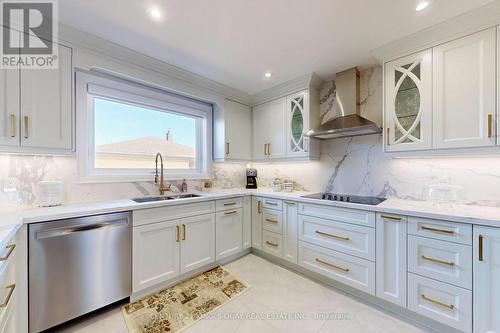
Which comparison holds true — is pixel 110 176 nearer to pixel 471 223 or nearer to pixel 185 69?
pixel 185 69

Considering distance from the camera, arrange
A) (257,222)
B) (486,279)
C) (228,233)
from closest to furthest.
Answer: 1. (486,279)
2. (228,233)
3. (257,222)

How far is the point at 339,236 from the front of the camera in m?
2.00

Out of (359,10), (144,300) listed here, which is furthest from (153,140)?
(359,10)

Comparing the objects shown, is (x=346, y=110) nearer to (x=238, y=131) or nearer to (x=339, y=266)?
(x=238, y=131)

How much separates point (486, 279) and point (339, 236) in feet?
3.16

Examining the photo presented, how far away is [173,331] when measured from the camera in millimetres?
1501

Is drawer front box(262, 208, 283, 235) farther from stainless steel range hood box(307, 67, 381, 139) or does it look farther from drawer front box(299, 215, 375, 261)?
stainless steel range hood box(307, 67, 381, 139)

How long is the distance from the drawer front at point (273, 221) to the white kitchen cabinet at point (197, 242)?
0.72 m

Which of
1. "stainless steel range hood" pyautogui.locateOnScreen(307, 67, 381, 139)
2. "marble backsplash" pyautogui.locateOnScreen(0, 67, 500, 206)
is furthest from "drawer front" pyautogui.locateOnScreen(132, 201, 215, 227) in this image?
"stainless steel range hood" pyautogui.locateOnScreen(307, 67, 381, 139)

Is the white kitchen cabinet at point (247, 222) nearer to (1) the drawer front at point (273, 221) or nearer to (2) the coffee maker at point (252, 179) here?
(1) the drawer front at point (273, 221)

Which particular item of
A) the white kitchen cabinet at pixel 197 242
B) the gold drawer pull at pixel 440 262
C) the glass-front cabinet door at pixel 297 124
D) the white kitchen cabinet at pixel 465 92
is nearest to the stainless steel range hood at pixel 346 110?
the glass-front cabinet door at pixel 297 124

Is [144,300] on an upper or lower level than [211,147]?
lower

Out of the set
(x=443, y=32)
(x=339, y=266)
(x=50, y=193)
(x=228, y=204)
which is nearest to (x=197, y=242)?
(x=228, y=204)

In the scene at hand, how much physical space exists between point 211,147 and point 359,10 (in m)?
2.31
